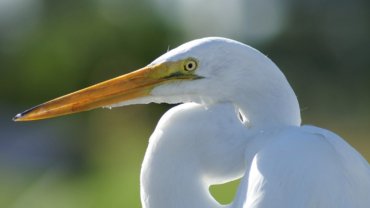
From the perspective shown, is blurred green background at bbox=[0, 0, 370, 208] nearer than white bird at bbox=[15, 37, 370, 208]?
No

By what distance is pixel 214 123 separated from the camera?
115 inches

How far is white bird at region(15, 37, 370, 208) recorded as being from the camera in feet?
8.81

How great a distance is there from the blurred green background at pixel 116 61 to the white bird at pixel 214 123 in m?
8.93

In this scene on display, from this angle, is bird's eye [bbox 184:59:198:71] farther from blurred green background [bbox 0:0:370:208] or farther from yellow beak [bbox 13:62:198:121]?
blurred green background [bbox 0:0:370:208]

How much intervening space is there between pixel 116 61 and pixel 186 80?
51.2 ft

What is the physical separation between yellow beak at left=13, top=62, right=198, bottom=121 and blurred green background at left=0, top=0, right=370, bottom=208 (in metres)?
8.86

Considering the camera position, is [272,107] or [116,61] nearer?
[272,107]

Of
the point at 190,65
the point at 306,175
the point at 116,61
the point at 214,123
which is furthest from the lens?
the point at 116,61

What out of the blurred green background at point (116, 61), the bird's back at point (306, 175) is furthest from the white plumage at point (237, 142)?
the blurred green background at point (116, 61)

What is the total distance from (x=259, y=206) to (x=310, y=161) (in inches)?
7.7

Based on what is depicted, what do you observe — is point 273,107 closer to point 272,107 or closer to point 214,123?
point 272,107

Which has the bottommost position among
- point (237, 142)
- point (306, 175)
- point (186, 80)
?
point (306, 175)

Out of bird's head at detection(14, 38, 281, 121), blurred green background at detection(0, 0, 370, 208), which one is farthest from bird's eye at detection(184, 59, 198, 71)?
blurred green background at detection(0, 0, 370, 208)

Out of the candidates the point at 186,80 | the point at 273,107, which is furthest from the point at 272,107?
the point at 186,80
